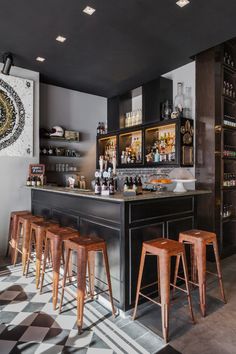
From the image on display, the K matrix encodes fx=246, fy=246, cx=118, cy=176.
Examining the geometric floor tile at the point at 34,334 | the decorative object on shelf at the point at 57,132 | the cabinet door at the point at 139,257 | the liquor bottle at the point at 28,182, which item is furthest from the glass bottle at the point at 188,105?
the geometric floor tile at the point at 34,334

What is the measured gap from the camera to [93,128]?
5.62 meters

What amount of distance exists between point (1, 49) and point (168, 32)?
2327mm

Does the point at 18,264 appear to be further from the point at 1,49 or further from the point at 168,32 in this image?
the point at 168,32

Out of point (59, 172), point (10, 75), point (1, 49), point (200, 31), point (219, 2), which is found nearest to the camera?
point (219, 2)

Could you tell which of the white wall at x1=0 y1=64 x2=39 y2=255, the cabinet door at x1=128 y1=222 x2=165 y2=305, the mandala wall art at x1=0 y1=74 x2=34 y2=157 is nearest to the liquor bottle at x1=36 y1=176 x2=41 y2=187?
the white wall at x1=0 y1=64 x2=39 y2=255

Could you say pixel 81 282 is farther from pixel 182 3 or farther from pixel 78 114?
pixel 78 114

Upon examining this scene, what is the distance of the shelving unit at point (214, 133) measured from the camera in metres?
3.69

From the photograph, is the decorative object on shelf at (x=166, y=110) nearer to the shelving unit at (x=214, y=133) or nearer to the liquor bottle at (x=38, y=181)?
the shelving unit at (x=214, y=133)

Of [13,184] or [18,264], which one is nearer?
[18,264]

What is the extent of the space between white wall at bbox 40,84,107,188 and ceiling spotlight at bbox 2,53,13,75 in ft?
3.53

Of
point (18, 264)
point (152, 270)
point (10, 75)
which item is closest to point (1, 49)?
point (10, 75)

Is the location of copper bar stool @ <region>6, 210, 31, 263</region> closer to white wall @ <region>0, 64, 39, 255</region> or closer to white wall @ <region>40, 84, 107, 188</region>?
white wall @ <region>0, 64, 39, 255</region>

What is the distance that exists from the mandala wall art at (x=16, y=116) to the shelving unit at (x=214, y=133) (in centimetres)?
279

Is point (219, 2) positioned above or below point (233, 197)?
above
